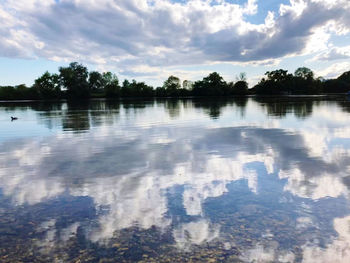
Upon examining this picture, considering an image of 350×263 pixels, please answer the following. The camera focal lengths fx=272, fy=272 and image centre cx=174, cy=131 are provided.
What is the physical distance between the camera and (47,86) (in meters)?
168

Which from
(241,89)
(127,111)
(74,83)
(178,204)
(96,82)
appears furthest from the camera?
(96,82)

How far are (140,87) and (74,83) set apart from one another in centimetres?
4662

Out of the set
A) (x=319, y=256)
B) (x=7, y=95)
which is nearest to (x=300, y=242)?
(x=319, y=256)

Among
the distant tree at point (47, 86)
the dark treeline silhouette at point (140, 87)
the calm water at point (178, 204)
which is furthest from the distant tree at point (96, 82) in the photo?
the calm water at point (178, 204)

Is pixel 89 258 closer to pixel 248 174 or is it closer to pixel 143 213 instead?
pixel 143 213

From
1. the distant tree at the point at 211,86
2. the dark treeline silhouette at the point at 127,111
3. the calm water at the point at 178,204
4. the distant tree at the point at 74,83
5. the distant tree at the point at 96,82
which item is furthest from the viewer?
the distant tree at the point at 96,82

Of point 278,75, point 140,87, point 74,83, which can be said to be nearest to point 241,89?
point 278,75

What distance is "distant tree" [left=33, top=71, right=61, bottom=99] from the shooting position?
164m

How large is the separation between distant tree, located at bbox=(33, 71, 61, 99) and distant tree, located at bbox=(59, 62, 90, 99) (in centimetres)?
550

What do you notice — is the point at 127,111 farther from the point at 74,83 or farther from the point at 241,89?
the point at 241,89

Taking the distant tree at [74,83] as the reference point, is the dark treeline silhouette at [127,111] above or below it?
below

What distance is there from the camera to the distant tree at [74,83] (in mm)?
160500

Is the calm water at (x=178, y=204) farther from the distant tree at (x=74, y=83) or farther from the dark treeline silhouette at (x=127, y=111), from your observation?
the distant tree at (x=74, y=83)

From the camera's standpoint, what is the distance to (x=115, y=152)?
16109 mm
